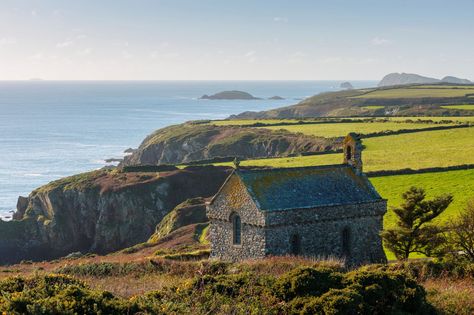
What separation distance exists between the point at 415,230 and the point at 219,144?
8280 centimetres

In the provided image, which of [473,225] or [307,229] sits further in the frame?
[307,229]

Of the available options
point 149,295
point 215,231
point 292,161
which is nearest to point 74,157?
point 292,161

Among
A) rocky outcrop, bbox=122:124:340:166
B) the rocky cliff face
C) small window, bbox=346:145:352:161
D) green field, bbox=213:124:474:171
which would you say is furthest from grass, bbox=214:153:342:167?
small window, bbox=346:145:352:161

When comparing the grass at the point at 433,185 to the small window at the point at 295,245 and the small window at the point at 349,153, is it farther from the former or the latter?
the small window at the point at 295,245

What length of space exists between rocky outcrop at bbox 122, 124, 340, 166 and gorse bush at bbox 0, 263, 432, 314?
228 ft

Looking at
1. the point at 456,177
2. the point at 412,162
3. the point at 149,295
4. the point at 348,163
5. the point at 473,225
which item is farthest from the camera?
the point at 412,162

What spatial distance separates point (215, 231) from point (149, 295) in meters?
20.3

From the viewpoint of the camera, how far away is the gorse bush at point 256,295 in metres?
16.8

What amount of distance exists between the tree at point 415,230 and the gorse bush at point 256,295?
54.4 ft

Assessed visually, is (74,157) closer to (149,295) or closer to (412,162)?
(412,162)

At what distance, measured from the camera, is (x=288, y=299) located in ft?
63.2

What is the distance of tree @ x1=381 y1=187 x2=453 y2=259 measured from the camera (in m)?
35.9

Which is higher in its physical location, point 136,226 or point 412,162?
point 412,162

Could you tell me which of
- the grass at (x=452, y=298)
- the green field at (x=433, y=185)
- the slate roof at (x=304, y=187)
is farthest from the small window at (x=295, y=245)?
the grass at (x=452, y=298)
